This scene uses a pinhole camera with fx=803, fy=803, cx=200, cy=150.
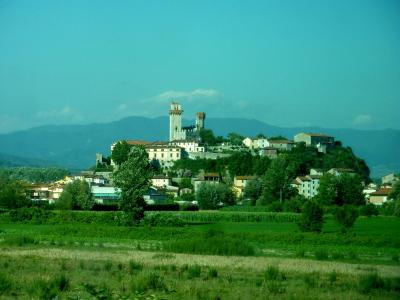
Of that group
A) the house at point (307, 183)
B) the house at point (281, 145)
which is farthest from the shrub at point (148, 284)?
the house at point (281, 145)

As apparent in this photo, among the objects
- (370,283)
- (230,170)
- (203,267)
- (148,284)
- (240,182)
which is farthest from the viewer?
(230,170)

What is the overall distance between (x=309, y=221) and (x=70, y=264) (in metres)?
28.1

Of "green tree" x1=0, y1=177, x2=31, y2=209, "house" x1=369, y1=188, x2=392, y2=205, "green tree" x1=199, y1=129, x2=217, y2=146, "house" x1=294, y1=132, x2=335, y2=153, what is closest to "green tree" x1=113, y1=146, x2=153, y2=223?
"green tree" x1=0, y1=177, x2=31, y2=209

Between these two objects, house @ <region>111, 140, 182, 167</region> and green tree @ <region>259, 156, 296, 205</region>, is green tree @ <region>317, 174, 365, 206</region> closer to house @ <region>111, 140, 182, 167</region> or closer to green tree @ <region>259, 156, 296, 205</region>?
green tree @ <region>259, 156, 296, 205</region>

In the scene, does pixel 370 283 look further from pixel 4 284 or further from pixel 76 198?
pixel 76 198

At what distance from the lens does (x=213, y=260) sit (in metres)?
32.8

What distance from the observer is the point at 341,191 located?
101688 millimetres

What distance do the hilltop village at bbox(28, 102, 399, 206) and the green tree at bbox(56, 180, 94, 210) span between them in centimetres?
1142

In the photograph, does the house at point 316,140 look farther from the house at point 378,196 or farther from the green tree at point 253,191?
the green tree at point 253,191

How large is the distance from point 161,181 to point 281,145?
121ft

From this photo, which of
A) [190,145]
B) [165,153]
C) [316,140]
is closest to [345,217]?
[165,153]

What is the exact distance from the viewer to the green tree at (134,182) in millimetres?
66438

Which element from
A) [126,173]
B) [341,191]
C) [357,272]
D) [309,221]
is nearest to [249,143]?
[341,191]

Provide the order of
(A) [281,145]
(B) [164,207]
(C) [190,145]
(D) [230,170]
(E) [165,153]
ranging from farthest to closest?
(C) [190,145]
(E) [165,153]
(A) [281,145]
(D) [230,170]
(B) [164,207]
